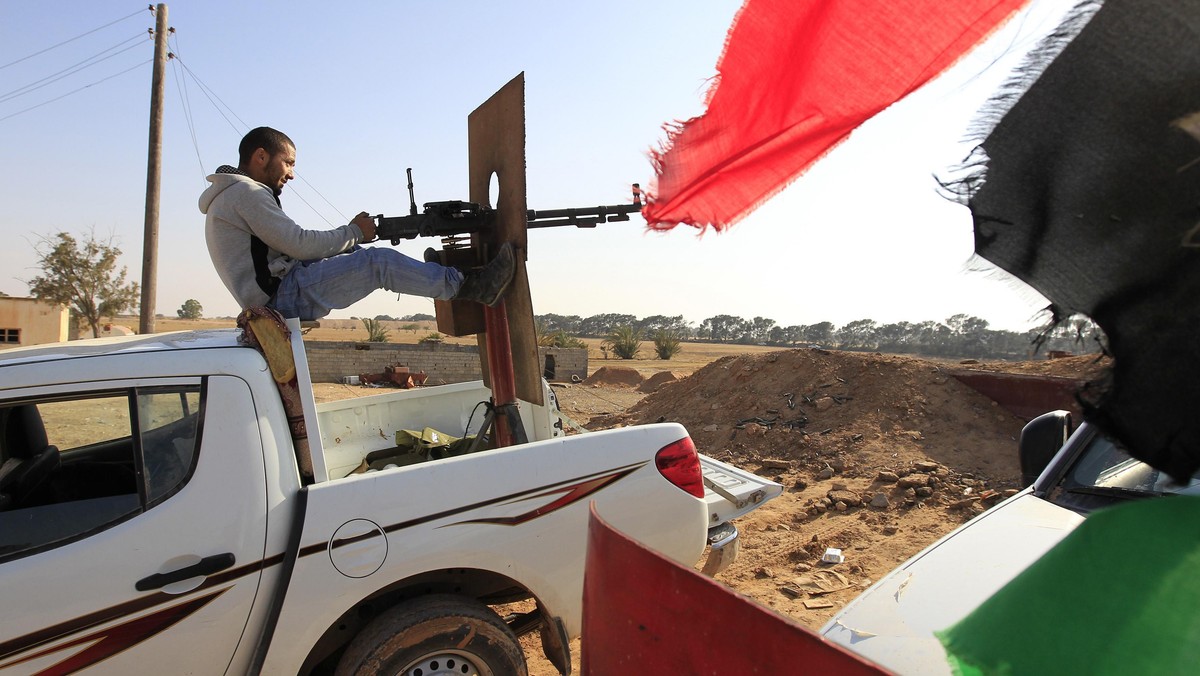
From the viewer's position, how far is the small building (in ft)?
69.9

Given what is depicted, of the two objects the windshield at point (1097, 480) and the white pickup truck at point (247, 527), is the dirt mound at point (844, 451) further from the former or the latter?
the white pickup truck at point (247, 527)

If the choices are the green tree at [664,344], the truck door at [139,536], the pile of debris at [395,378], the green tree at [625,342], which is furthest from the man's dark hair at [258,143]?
the green tree at [664,344]

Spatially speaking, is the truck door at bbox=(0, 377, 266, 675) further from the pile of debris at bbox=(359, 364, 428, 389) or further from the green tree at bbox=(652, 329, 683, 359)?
the green tree at bbox=(652, 329, 683, 359)

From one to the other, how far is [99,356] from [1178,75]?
3.05 meters

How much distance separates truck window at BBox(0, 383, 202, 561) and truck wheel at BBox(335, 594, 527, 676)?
0.90 metres

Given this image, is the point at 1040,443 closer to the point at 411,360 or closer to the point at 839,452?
the point at 839,452

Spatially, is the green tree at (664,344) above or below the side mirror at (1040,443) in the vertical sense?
below

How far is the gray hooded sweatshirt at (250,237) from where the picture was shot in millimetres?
3031

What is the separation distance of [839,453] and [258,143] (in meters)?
7.09

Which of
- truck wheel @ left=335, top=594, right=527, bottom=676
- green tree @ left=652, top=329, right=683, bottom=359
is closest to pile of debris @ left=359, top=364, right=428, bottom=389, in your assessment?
green tree @ left=652, top=329, right=683, bottom=359

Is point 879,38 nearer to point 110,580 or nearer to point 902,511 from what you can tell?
point 110,580

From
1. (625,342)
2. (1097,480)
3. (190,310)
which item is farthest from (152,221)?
(190,310)

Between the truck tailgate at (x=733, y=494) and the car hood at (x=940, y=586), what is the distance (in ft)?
3.80

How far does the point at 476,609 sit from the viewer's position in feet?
8.70
